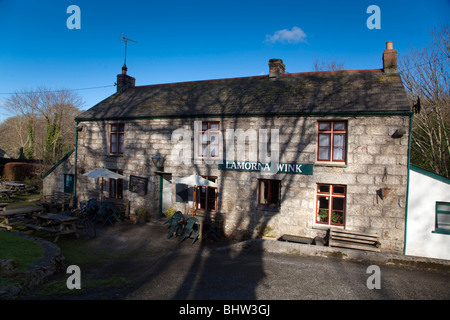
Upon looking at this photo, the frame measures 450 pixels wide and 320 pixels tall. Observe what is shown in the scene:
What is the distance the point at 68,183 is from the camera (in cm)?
1554

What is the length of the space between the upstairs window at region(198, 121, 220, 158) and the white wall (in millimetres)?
7103

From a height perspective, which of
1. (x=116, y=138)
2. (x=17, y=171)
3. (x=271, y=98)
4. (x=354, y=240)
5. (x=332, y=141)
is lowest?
(x=354, y=240)

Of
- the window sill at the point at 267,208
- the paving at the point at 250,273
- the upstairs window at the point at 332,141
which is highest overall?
the upstairs window at the point at 332,141

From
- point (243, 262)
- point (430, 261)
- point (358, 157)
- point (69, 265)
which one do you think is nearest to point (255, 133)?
point (358, 157)

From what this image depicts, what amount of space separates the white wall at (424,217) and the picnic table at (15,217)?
1406 cm

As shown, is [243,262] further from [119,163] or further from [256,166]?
[119,163]

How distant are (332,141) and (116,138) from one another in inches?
393

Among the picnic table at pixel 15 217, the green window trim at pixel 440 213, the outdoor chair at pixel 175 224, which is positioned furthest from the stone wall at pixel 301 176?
the picnic table at pixel 15 217

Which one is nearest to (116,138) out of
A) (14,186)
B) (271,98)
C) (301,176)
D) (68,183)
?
(68,183)

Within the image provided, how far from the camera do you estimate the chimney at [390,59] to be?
11297 mm

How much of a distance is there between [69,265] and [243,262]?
476 cm

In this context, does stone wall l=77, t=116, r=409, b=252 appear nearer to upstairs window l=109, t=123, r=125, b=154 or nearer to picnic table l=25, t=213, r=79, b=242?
upstairs window l=109, t=123, r=125, b=154

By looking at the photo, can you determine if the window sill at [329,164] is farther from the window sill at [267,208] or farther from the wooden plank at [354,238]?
the wooden plank at [354,238]

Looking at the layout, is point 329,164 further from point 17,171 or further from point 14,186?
point 17,171
